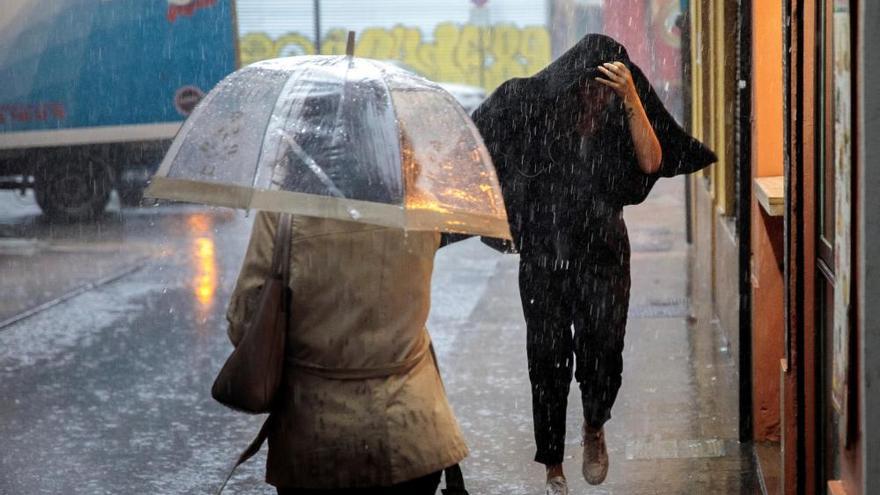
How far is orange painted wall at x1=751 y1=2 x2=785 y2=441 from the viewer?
6359 millimetres

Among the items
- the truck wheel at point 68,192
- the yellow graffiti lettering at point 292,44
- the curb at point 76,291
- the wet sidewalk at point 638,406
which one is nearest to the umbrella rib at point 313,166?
the wet sidewalk at point 638,406

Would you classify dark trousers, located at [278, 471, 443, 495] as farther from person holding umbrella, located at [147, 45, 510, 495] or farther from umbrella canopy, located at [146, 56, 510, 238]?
umbrella canopy, located at [146, 56, 510, 238]

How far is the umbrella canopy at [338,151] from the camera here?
10.8 feet

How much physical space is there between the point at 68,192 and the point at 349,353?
1528cm

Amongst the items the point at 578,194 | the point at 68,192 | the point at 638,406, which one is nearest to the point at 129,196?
the point at 68,192

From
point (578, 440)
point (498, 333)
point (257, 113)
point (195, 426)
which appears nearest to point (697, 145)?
point (578, 440)

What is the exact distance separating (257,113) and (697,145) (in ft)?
7.89

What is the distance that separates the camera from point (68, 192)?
17969mm

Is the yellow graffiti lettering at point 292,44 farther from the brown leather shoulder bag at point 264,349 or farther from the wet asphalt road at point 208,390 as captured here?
the brown leather shoulder bag at point 264,349

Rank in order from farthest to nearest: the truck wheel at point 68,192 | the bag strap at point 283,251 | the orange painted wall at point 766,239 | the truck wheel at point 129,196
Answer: the truck wheel at point 129,196 → the truck wheel at point 68,192 → the orange painted wall at point 766,239 → the bag strap at point 283,251

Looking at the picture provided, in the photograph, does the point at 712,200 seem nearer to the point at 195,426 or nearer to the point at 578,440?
the point at 578,440

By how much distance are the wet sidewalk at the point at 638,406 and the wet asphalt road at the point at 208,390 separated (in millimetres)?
13

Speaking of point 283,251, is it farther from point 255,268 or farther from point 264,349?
point 264,349

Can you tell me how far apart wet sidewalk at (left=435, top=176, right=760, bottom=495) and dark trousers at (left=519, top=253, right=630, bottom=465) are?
495 mm
